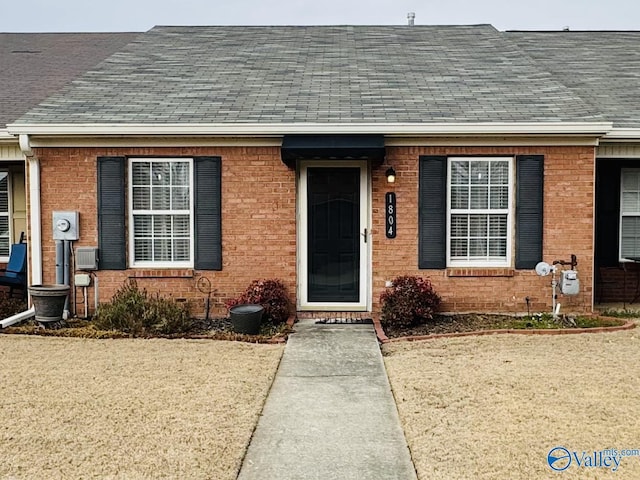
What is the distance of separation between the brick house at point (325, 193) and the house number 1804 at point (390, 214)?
0.03 meters

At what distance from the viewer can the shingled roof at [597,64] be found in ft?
32.1

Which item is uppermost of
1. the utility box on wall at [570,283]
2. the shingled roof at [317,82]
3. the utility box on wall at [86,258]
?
the shingled roof at [317,82]

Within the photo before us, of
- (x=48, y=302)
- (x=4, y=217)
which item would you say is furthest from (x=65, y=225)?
(x=4, y=217)

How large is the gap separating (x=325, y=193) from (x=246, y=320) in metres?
2.31

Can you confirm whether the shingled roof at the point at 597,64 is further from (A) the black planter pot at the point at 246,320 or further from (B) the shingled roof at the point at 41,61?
(B) the shingled roof at the point at 41,61

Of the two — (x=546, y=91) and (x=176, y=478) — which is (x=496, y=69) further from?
(x=176, y=478)

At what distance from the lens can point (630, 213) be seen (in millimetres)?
9781

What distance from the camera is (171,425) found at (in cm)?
449

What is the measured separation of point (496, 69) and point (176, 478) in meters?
9.05

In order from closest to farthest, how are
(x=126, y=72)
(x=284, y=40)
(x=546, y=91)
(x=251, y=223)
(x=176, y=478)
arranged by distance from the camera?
(x=176, y=478) → (x=251, y=223) → (x=546, y=91) → (x=126, y=72) → (x=284, y=40)

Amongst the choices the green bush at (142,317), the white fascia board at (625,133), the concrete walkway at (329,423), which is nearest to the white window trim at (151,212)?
the green bush at (142,317)

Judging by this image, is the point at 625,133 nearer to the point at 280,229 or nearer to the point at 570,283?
the point at 570,283

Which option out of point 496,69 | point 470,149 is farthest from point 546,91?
point 470,149

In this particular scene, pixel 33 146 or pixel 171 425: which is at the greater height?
pixel 33 146
